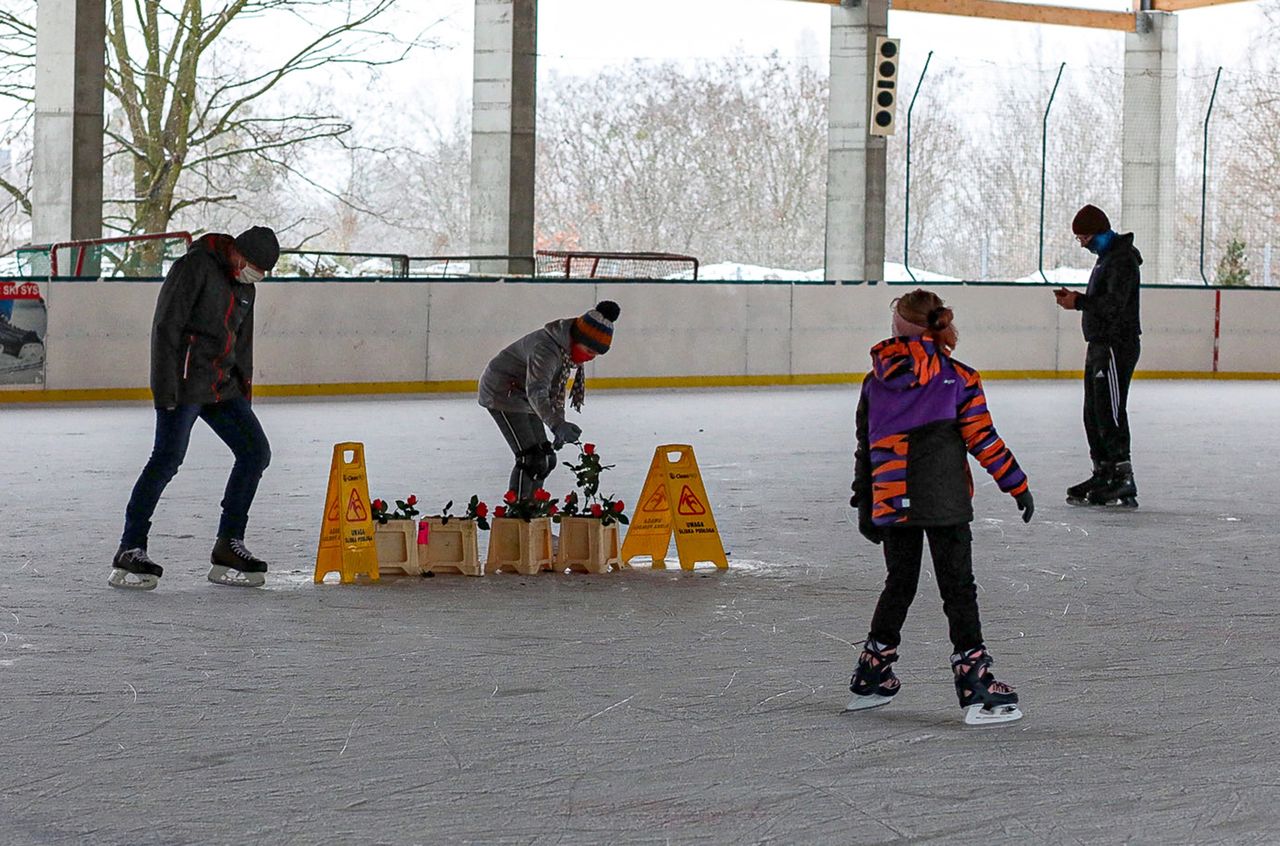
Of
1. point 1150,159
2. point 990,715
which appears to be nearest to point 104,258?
point 990,715

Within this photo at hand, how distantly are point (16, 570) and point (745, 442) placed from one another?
7397mm

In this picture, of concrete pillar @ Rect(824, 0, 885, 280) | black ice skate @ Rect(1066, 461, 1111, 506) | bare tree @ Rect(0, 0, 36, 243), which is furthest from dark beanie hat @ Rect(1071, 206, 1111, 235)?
bare tree @ Rect(0, 0, 36, 243)

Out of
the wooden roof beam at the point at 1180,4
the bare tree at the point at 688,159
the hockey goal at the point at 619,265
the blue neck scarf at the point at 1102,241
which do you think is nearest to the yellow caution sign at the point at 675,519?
the blue neck scarf at the point at 1102,241

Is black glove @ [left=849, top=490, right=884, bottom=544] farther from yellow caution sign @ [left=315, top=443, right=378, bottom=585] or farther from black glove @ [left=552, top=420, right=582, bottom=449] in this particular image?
yellow caution sign @ [left=315, top=443, right=378, bottom=585]

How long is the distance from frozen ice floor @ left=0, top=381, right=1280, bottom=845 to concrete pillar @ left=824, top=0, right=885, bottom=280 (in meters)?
16.2

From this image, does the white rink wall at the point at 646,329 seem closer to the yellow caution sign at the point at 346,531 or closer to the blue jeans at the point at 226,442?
the blue jeans at the point at 226,442

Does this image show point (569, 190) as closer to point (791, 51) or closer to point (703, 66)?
point (703, 66)

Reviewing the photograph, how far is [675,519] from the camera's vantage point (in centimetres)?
783

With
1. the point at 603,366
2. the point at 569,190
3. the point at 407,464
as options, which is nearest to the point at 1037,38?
the point at 569,190

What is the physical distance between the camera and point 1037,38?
3797 centimetres

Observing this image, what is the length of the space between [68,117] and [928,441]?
17538mm

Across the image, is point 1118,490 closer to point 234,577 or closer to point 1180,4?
point 234,577

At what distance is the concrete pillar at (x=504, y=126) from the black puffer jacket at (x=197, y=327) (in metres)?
16.1

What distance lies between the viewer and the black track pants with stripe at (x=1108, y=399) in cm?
1039
